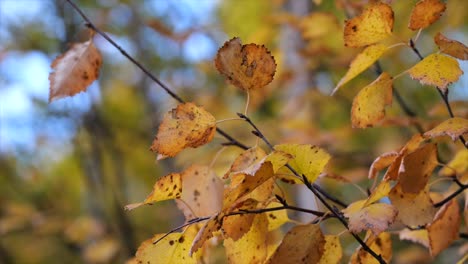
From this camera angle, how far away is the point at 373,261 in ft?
1.83

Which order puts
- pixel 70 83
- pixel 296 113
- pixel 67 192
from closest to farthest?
pixel 70 83 < pixel 296 113 < pixel 67 192

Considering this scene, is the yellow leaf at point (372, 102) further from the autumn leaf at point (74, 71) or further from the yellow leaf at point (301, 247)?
the autumn leaf at point (74, 71)

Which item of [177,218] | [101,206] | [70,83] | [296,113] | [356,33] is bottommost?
[356,33]

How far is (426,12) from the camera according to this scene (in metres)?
0.56

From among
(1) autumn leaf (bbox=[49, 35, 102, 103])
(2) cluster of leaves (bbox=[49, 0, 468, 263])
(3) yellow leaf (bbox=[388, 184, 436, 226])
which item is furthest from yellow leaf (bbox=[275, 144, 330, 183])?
(1) autumn leaf (bbox=[49, 35, 102, 103])

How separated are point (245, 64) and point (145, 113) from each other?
6.84ft

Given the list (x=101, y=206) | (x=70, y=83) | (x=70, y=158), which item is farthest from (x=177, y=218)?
(x=70, y=83)

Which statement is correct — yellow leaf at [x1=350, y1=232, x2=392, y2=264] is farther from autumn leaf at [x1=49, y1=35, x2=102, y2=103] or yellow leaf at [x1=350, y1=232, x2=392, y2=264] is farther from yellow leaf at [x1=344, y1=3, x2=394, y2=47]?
autumn leaf at [x1=49, y1=35, x2=102, y2=103]

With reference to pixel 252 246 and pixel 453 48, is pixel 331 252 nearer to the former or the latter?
pixel 252 246

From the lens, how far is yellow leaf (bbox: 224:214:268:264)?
546 millimetres

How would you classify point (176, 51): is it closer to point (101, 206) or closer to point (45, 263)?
point (101, 206)

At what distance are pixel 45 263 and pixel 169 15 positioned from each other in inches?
51.8

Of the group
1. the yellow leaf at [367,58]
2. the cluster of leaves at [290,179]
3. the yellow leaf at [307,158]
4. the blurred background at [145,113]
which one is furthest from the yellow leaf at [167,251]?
the blurred background at [145,113]

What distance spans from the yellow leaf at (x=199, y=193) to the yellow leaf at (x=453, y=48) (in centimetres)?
26
